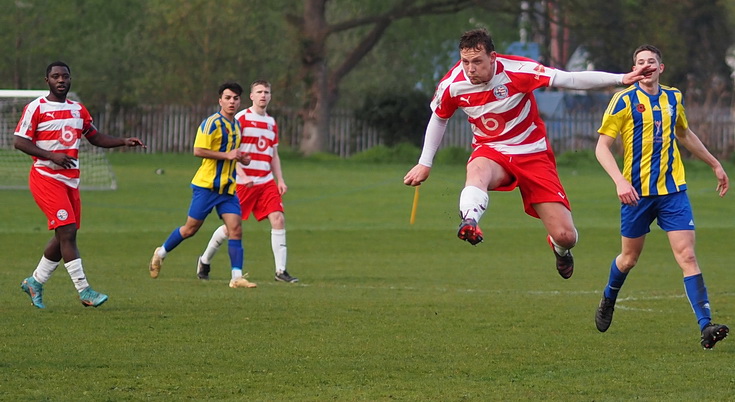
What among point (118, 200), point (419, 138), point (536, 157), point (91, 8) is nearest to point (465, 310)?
point (536, 157)

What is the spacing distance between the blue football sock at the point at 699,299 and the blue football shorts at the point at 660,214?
39cm

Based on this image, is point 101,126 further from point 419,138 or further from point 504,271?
point 504,271

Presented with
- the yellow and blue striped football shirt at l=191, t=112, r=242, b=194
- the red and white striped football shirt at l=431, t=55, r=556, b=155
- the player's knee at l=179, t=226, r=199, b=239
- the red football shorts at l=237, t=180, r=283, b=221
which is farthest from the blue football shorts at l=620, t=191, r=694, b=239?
the red football shorts at l=237, t=180, r=283, b=221

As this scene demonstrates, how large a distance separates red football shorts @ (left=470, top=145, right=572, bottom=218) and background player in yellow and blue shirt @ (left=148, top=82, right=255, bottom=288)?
4875 mm

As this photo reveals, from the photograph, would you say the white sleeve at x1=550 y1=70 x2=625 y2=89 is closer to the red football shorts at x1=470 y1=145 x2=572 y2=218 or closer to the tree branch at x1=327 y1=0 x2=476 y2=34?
the red football shorts at x1=470 y1=145 x2=572 y2=218

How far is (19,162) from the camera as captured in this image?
95.5ft

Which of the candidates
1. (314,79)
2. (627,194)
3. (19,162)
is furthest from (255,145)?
(314,79)

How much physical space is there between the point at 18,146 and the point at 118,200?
17706 millimetres

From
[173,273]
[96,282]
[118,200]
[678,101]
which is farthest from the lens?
[118,200]

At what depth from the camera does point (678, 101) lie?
9.23 metres

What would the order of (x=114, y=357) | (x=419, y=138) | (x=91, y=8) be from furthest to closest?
1. (x=91, y=8)
2. (x=419, y=138)
3. (x=114, y=357)

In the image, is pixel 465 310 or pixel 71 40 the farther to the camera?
pixel 71 40

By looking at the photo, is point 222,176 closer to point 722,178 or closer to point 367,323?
point 367,323

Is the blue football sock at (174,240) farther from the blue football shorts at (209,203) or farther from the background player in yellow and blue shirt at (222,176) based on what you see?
the blue football shorts at (209,203)
